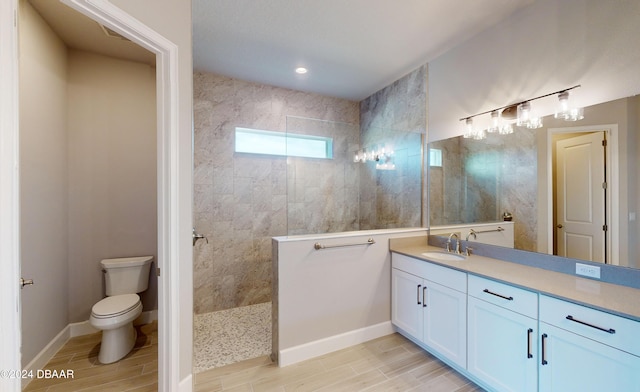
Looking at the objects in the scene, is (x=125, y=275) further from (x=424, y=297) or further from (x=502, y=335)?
(x=502, y=335)

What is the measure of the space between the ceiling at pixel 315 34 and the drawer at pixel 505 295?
207cm

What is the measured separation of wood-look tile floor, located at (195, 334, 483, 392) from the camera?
1847 mm

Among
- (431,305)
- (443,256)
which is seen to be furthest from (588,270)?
(431,305)

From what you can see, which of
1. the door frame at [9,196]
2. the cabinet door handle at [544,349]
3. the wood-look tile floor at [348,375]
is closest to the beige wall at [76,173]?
the door frame at [9,196]

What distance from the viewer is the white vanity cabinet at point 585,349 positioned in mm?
1157

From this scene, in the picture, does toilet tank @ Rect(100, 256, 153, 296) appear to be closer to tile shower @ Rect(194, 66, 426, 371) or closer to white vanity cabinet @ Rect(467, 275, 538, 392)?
tile shower @ Rect(194, 66, 426, 371)

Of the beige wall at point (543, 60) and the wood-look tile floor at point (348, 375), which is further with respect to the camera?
the wood-look tile floor at point (348, 375)

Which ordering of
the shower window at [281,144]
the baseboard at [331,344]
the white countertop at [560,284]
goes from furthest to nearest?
the shower window at [281,144]
the baseboard at [331,344]
the white countertop at [560,284]

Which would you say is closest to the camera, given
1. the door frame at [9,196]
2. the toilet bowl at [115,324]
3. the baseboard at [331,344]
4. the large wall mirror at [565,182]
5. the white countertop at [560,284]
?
the door frame at [9,196]

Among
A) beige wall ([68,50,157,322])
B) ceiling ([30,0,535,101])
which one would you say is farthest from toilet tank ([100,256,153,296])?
ceiling ([30,0,535,101])

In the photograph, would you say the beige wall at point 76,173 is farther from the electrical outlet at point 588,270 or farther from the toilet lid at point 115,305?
the electrical outlet at point 588,270

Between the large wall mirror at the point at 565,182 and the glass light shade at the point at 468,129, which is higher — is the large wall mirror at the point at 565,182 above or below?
below

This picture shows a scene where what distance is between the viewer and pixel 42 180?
6.79ft

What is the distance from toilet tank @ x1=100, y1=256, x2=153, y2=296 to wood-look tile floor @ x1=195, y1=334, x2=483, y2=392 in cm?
121
